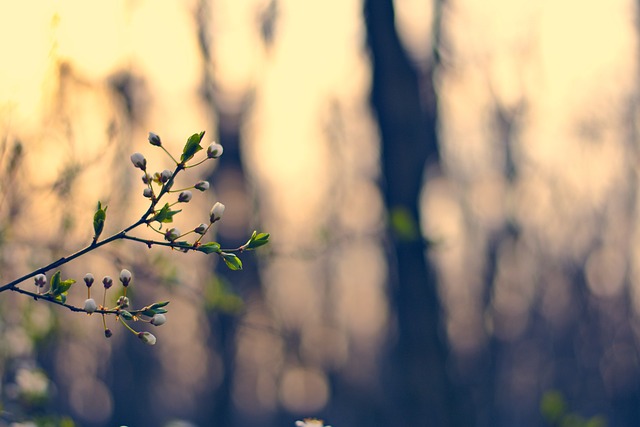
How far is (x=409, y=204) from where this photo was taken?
6.03 m

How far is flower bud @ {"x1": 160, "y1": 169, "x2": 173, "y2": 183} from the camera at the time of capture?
1.88 metres

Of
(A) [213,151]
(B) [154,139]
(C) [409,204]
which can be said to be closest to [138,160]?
(B) [154,139]

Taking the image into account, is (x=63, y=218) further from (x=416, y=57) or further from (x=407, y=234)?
(x=416, y=57)

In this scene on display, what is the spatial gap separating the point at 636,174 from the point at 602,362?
1132cm

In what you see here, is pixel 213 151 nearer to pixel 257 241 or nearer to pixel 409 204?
pixel 257 241

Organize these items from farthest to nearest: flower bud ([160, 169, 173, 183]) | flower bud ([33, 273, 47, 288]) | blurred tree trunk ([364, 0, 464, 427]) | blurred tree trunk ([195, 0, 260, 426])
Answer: blurred tree trunk ([195, 0, 260, 426])
blurred tree trunk ([364, 0, 464, 427])
flower bud ([33, 273, 47, 288])
flower bud ([160, 169, 173, 183])

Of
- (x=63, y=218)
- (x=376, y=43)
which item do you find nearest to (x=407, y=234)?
(x=63, y=218)

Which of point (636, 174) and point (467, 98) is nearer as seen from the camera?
point (467, 98)

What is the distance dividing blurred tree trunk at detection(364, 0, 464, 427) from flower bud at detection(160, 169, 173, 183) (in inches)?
151

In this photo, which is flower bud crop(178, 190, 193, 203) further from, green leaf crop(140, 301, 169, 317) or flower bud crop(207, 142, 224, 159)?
green leaf crop(140, 301, 169, 317)

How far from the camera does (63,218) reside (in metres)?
3.72

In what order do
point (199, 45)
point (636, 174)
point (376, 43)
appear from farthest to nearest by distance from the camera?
point (636, 174) < point (199, 45) < point (376, 43)

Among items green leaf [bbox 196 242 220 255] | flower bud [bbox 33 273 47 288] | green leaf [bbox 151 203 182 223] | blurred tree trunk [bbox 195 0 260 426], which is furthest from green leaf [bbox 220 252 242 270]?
blurred tree trunk [bbox 195 0 260 426]

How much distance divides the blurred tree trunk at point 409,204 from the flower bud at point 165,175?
3.84 meters
